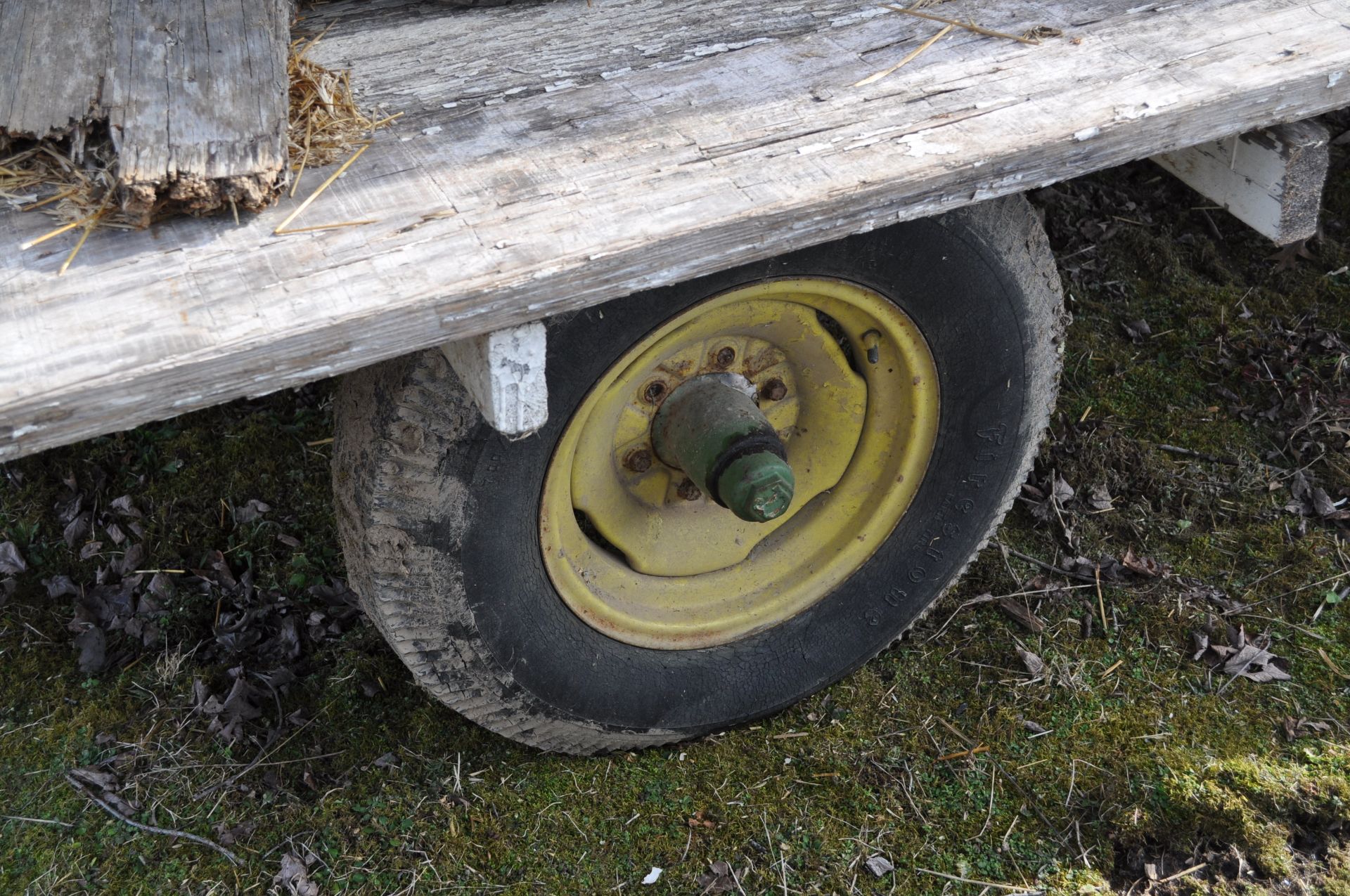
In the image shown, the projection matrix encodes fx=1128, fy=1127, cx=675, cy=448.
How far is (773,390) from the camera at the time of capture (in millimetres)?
2547

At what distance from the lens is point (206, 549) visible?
3.12m

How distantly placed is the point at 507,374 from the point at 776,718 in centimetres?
138

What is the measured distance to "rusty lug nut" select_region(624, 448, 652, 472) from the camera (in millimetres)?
2475

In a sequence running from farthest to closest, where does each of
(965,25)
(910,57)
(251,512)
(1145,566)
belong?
1. (251,512)
2. (1145,566)
3. (965,25)
4. (910,57)

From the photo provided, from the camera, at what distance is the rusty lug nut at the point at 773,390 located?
2.54m

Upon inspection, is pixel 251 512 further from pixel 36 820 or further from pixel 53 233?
pixel 53 233

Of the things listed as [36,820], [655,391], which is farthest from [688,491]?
[36,820]

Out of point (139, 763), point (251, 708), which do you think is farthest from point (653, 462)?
point (139, 763)

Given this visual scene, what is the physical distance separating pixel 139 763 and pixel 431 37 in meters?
1.77

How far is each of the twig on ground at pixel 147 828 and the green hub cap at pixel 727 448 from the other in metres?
1.29

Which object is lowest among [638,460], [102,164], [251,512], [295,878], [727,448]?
[295,878]

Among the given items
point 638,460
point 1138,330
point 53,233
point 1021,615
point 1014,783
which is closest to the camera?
point 53,233

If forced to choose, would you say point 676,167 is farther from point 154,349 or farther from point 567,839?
point 567,839

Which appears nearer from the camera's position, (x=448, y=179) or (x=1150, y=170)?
(x=448, y=179)
